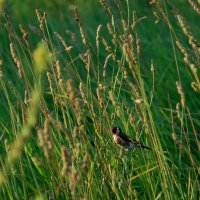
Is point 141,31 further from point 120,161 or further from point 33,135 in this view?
point 120,161

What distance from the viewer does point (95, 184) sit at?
9.20 ft

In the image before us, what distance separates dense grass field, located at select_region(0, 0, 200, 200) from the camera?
238cm

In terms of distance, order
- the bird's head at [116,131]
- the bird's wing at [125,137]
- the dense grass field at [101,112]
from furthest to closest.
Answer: the bird's head at [116,131]
the bird's wing at [125,137]
the dense grass field at [101,112]

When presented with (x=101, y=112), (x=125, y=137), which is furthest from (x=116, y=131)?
(x=101, y=112)

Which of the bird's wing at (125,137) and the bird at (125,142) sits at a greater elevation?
the bird's wing at (125,137)

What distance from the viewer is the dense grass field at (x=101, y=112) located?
238cm

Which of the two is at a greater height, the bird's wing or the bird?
the bird's wing

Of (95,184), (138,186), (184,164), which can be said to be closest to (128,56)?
(95,184)

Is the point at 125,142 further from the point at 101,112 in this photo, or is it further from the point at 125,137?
the point at 101,112

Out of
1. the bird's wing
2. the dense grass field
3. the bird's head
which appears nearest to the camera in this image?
the dense grass field

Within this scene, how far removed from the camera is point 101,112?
112 inches

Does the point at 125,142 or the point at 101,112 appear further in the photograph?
the point at 125,142

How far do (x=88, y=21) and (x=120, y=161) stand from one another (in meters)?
5.09

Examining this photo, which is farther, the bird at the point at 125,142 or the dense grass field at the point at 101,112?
the bird at the point at 125,142
